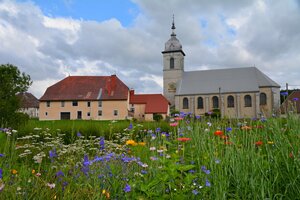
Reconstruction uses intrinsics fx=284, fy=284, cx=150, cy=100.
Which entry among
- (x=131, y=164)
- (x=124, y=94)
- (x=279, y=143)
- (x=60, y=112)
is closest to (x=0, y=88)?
(x=131, y=164)

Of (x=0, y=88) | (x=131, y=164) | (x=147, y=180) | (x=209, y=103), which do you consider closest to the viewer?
(x=147, y=180)

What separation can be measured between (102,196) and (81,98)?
4622 cm

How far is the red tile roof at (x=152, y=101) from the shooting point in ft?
154

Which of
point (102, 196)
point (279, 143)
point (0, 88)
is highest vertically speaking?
point (0, 88)

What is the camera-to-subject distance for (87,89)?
157 feet

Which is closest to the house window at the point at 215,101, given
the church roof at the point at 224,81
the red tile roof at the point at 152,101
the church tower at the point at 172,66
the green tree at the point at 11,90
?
the church roof at the point at 224,81

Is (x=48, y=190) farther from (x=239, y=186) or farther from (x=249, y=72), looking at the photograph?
(x=249, y=72)

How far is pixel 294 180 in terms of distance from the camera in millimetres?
2500

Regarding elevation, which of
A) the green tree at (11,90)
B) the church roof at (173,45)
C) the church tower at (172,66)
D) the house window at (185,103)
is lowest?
the green tree at (11,90)

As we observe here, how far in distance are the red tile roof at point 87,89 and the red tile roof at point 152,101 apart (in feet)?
12.1

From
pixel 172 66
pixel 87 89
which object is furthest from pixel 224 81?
pixel 87 89

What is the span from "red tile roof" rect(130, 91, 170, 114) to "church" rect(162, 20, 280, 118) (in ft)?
14.0

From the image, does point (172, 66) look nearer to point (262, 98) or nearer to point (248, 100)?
point (248, 100)

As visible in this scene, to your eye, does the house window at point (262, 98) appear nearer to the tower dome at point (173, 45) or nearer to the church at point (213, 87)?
the church at point (213, 87)
